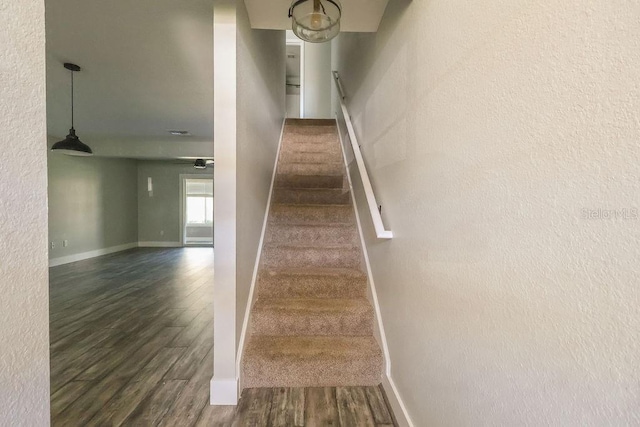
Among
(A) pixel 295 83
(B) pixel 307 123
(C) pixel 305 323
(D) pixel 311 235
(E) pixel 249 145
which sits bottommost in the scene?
(C) pixel 305 323

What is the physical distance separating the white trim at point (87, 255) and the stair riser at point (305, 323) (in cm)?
549

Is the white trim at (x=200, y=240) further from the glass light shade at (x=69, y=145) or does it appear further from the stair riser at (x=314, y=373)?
the stair riser at (x=314, y=373)

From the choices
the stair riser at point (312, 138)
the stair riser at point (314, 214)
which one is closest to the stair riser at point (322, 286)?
the stair riser at point (314, 214)

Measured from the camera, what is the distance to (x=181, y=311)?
3037 millimetres

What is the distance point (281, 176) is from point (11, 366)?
2952mm

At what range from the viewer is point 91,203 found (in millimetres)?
6430

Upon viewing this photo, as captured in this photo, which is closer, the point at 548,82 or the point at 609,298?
the point at 609,298

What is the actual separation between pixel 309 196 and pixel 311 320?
154 cm

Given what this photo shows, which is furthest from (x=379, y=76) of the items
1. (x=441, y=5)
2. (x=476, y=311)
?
(x=476, y=311)

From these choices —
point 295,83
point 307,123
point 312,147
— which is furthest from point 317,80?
point 312,147

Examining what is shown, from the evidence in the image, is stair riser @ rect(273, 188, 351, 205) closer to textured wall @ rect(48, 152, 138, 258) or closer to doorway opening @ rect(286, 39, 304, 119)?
doorway opening @ rect(286, 39, 304, 119)

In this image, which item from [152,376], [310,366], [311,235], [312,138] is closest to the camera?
[310,366]

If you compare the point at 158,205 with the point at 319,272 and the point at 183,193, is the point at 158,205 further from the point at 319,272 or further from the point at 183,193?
the point at 319,272

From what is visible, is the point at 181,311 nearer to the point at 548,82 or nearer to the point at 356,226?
the point at 356,226
